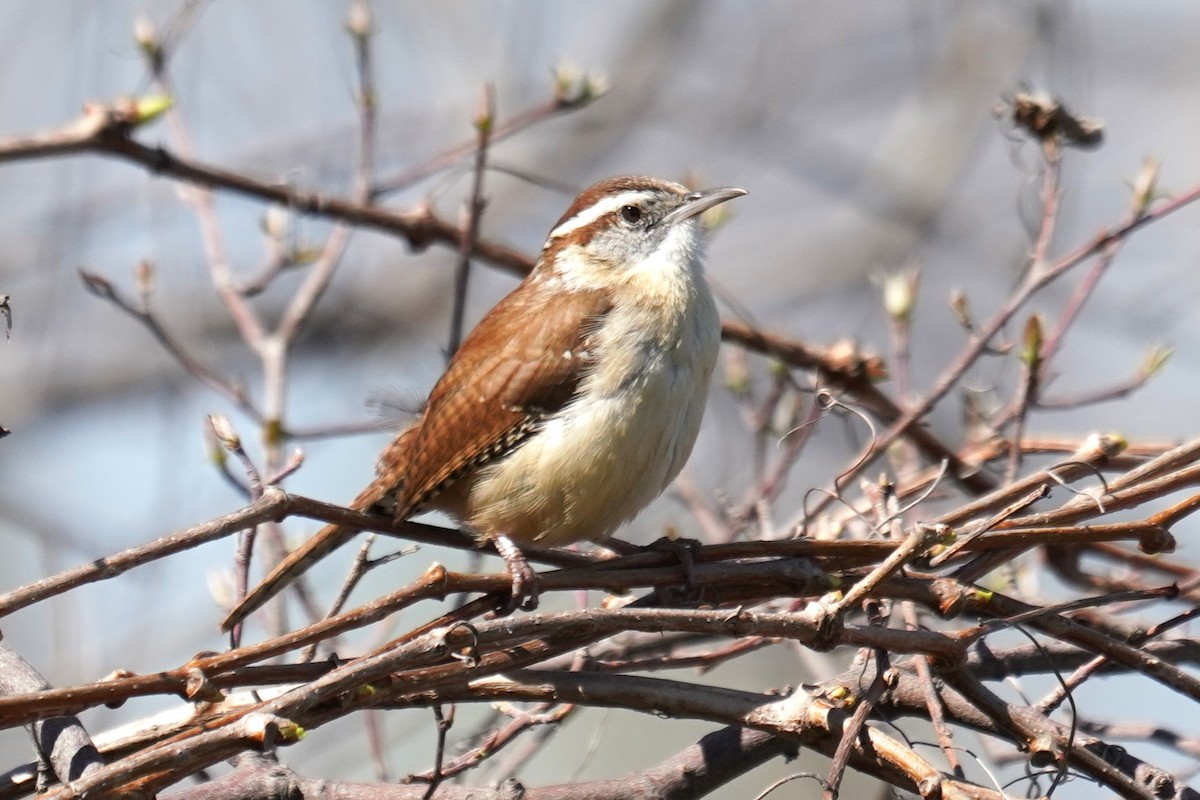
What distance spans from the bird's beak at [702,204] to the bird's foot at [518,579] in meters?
1.25

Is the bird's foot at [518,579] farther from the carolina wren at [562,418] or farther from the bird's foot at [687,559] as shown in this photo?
the bird's foot at [687,559]

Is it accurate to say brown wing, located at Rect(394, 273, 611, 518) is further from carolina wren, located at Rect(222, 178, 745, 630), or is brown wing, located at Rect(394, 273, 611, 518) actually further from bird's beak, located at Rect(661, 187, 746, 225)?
bird's beak, located at Rect(661, 187, 746, 225)

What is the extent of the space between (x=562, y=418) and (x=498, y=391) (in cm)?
23

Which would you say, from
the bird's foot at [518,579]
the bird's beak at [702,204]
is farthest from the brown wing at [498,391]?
the bird's beak at [702,204]

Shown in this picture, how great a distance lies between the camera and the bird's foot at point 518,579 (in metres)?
2.69

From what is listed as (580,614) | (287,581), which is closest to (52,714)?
(580,614)

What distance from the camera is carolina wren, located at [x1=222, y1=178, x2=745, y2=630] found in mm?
3398

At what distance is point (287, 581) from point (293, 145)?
5.49m

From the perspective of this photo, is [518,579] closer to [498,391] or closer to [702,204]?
[498,391]

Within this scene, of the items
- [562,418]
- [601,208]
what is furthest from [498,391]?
[601,208]

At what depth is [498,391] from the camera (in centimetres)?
365

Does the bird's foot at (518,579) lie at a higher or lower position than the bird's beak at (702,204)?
lower

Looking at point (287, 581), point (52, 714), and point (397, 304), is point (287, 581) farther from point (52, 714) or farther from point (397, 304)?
point (397, 304)

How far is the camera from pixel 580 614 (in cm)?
219
